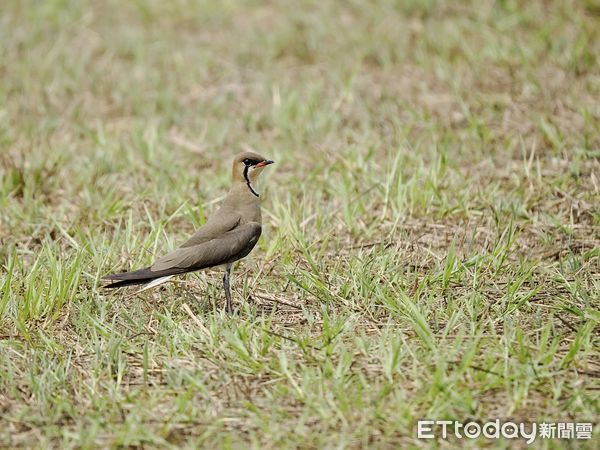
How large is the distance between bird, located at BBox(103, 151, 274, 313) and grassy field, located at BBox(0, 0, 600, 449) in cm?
25

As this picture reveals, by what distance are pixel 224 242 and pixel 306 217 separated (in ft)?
4.28

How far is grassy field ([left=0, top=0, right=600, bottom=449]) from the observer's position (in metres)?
3.90

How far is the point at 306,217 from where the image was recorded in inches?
230

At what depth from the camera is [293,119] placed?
24.7 ft

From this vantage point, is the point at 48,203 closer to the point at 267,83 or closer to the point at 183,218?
the point at 183,218

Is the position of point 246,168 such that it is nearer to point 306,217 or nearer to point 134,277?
point 306,217

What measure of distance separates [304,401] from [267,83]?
470 centimetres

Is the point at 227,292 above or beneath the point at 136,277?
beneath

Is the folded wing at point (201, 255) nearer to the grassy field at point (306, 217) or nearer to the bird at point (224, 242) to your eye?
the bird at point (224, 242)

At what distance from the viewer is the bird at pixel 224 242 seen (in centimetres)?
440

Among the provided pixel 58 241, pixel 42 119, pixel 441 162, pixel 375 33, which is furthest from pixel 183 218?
pixel 375 33

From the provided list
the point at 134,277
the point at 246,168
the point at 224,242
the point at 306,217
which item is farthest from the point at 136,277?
the point at 306,217

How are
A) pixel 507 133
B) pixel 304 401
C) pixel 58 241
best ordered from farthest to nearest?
pixel 507 133
pixel 58 241
pixel 304 401

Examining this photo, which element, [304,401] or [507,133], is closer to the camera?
[304,401]
